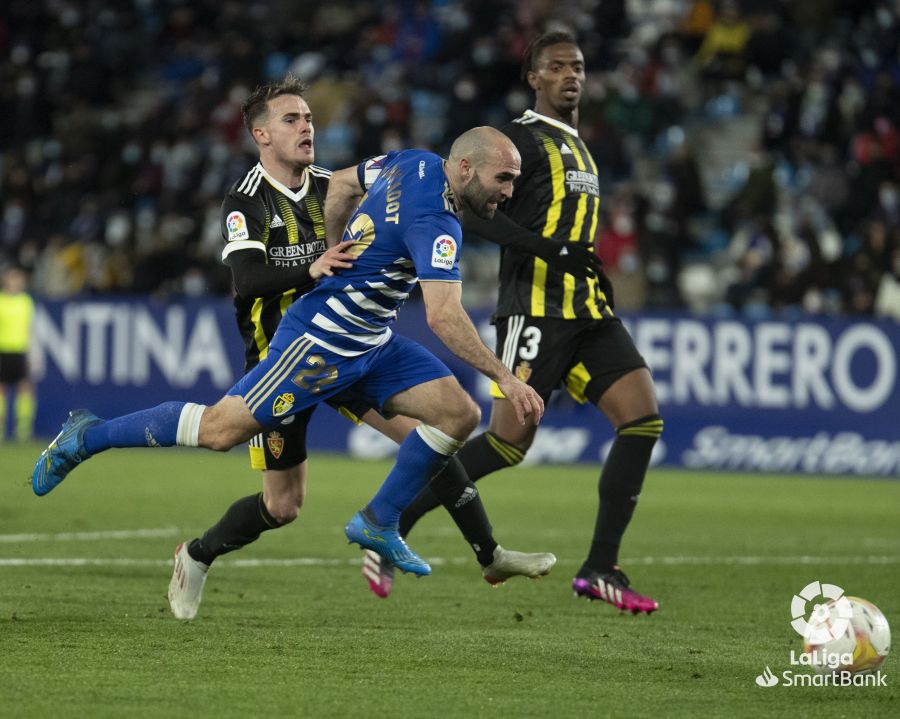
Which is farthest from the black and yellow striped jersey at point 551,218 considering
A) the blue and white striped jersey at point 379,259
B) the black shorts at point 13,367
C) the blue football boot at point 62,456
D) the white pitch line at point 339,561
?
the black shorts at point 13,367

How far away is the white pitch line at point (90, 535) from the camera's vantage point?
10164 millimetres

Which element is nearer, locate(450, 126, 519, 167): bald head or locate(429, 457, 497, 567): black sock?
locate(450, 126, 519, 167): bald head

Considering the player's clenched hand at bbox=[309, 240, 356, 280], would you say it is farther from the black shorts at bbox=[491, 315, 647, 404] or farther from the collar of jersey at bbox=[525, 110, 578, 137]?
the collar of jersey at bbox=[525, 110, 578, 137]

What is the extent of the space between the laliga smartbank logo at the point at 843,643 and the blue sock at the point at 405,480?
1.90 metres

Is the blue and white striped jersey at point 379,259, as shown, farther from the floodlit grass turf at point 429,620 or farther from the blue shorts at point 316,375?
the floodlit grass turf at point 429,620

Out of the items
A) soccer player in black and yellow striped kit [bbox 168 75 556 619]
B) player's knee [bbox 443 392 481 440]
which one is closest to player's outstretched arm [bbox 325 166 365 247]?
soccer player in black and yellow striped kit [bbox 168 75 556 619]

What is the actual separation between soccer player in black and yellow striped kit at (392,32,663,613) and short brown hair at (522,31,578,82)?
0.5 inches

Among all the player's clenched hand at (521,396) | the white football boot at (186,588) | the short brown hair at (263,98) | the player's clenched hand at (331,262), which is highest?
the short brown hair at (263,98)

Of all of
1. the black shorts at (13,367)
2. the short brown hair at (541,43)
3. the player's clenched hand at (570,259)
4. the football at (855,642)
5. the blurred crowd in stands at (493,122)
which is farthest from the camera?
the black shorts at (13,367)

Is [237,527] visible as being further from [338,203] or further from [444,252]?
[444,252]

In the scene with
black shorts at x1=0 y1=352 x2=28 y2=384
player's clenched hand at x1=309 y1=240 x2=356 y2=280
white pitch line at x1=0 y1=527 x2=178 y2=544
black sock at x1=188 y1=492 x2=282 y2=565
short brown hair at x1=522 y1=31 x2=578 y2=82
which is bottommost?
black shorts at x1=0 y1=352 x2=28 y2=384

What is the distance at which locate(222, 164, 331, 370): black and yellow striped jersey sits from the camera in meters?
7.04

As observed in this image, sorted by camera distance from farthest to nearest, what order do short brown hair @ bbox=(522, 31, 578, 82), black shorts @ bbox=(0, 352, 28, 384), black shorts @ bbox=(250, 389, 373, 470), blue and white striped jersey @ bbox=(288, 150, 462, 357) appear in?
black shorts @ bbox=(0, 352, 28, 384), short brown hair @ bbox=(522, 31, 578, 82), black shorts @ bbox=(250, 389, 373, 470), blue and white striped jersey @ bbox=(288, 150, 462, 357)

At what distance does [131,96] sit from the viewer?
25250 millimetres
